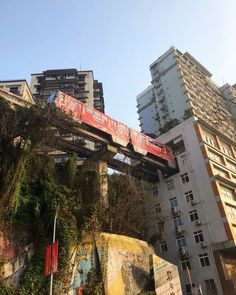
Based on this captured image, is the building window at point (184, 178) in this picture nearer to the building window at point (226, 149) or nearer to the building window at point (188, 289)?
the building window at point (226, 149)

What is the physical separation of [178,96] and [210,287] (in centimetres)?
3635

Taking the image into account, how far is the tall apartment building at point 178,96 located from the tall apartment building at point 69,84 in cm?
1059

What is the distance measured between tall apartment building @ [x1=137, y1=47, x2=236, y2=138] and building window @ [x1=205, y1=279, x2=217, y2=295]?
Result: 2987 centimetres

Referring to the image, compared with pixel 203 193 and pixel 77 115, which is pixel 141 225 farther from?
pixel 77 115

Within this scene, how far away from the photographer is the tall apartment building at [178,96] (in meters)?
54.6

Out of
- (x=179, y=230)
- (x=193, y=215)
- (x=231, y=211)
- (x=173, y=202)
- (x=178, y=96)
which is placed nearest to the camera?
(x=231, y=211)

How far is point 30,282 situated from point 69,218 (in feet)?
14.9

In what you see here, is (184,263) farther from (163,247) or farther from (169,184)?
(169,184)

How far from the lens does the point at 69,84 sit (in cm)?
5928

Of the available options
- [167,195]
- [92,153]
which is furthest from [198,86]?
[92,153]

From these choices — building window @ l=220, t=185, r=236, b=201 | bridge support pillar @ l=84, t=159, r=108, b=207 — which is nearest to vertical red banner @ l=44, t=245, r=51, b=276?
bridge support pillar @ l=84, t=159, r=108, b=207

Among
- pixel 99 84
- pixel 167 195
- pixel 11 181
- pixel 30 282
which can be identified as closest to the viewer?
Result: pixel 30 282

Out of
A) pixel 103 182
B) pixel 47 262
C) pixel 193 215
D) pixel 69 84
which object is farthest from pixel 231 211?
pixel 69 84

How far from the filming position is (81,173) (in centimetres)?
2556
